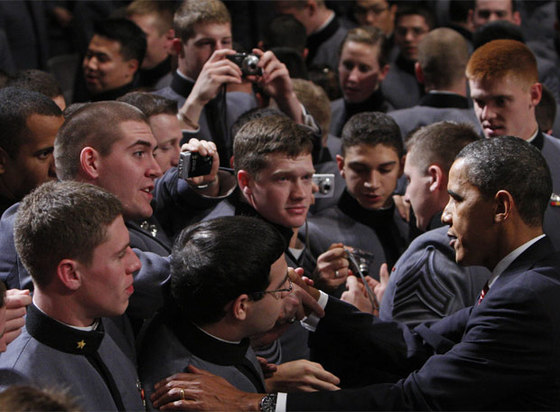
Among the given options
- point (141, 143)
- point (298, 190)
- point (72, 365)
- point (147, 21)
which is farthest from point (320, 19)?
point (72, 365)

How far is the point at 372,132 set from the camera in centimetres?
451

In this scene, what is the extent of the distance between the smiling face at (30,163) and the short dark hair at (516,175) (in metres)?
1.72

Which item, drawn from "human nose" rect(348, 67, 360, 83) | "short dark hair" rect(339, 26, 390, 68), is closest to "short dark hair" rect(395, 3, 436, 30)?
"short dark hair" rect(339, 26, 390, 68)

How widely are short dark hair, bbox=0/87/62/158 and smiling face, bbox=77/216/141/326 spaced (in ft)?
3.67

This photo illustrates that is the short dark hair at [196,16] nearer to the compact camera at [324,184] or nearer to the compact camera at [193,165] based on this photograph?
the compact camera at [324,184]

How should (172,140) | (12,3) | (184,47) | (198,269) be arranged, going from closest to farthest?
(198,269), (172,140), (184,47), (12,3)

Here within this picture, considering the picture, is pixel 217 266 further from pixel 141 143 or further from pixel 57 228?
pixel 141 143

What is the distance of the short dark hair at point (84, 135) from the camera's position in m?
A: 3.23

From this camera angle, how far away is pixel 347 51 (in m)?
6.27

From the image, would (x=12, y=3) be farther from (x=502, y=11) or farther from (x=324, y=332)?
(x=324, y=332)

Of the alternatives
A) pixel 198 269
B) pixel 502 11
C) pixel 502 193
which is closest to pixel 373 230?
pixel 502 193

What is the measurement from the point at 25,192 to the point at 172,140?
97 centimetres

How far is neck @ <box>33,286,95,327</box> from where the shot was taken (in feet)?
8.44

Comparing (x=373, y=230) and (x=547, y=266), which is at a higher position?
(x=547, y=266)
